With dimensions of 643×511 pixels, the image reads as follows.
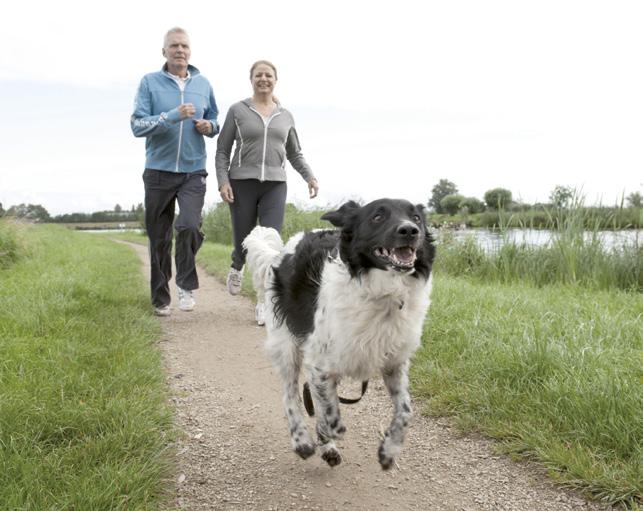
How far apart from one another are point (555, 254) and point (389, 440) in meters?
6.92

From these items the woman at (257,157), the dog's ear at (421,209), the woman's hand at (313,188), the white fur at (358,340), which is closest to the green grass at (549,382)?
the white fur at (358,340)

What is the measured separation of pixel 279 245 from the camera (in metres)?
4.35

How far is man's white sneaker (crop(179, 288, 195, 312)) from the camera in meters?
6.68

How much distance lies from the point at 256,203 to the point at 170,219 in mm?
1075

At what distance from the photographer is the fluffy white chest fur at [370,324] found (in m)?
2.96

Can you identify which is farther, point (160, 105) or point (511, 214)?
point (511, 214)

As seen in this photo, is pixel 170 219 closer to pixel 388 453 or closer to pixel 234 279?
pixel 234 279

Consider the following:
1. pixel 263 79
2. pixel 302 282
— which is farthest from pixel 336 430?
pixel 263 79

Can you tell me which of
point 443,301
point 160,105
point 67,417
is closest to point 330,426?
point 67,417

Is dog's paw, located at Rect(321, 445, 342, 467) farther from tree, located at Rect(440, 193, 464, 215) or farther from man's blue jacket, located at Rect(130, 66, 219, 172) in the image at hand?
tree, located at Rect(440, 193, 464, 215)

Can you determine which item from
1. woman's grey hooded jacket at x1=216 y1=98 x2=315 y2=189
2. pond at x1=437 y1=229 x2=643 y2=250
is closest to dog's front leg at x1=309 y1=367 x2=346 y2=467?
woman's grey hooded jacket at x1=216 y1=98 x2=315 y2=189

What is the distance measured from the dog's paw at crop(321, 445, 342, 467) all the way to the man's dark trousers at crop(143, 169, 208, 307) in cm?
390

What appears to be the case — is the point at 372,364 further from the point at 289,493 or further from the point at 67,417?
the point at 67,417

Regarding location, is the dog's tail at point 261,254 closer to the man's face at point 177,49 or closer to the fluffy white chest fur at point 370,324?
the fluffy white chest fur at point 370,324
